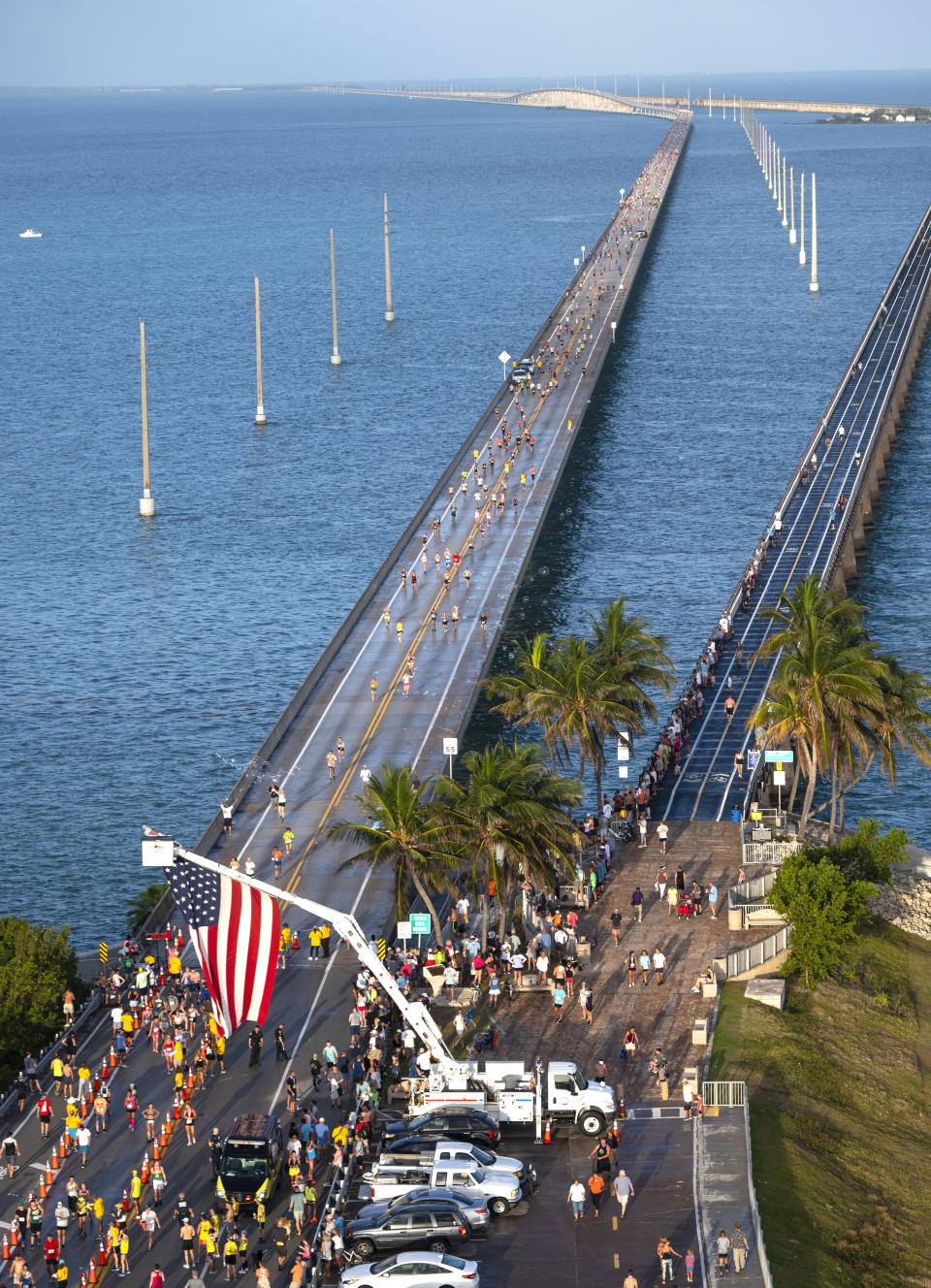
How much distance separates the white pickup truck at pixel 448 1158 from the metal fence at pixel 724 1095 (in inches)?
245

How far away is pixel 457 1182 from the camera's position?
45.1 m

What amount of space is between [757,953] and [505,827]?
27.5 ft

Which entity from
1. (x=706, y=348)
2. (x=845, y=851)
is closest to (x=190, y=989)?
(x=845, y=851)

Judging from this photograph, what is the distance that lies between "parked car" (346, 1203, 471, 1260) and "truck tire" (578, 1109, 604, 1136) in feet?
19.9

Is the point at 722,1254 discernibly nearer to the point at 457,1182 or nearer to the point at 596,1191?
the point at 596,1191

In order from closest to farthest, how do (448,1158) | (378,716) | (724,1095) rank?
(448,1158), (724,1095), (378,716)

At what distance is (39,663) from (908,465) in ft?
206

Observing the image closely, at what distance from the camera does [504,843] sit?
58969mm

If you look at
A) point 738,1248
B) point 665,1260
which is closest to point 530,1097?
point 665,1260

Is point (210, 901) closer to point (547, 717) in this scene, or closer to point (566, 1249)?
point (566, 1249)

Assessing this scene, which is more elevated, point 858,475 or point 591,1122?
point 858,475

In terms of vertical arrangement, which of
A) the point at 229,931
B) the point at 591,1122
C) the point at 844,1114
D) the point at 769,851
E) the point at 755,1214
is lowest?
the point at 844,1114

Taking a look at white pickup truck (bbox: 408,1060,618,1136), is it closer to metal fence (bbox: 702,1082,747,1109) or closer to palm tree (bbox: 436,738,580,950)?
metal fence (bbox: 702,1082,747,1109)

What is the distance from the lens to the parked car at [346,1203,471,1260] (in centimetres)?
4312
